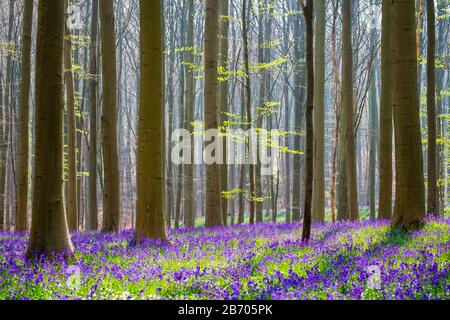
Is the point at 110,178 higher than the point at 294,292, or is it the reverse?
the point at 110,178

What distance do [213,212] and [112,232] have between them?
2.86 metres

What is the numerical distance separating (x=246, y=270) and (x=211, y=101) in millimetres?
7859

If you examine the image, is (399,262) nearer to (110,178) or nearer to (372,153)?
(110,178)

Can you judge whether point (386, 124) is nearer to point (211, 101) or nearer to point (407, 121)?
point (407, 121)

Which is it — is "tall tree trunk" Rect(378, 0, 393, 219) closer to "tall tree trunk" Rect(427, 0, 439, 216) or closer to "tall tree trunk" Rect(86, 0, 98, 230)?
"tall tree trunk" Rect(427, 0, 439, 216)

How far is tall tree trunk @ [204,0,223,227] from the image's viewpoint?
12985mm

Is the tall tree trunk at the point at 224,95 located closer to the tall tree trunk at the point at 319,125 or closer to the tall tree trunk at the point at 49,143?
the tall tree trunk at the point at 319,125

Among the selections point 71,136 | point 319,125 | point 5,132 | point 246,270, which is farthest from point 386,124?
point 5,132

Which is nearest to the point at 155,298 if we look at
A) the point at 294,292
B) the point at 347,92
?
the point at 294,292

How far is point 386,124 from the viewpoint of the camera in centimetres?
1250

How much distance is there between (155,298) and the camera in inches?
173

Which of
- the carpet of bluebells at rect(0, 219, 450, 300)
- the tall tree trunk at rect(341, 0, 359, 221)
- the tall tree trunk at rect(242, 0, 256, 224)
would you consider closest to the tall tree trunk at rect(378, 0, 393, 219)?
the tall tree trunk at rect(341, 0, 359, 221)

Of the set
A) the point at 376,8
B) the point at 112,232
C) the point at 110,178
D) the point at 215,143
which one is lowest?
the point at 112,232
